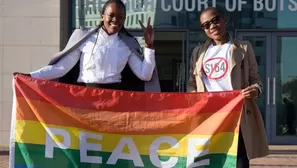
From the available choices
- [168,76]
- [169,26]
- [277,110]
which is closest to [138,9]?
[169,26]

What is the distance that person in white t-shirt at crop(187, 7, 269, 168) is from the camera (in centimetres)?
470

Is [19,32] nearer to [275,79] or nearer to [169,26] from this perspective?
[169,26]

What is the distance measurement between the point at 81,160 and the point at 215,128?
1.04 metres

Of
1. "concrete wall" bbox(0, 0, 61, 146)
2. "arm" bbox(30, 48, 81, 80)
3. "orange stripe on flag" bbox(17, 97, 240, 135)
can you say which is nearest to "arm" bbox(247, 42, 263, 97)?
"orange stripe on flag" bbox(17, 97, 240, 135)

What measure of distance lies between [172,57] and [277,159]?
11.3ft

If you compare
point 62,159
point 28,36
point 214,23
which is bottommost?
point 62,159

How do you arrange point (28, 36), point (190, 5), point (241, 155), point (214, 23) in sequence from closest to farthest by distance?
point (214, 23) < point (241, 155) < point (28, 36) < point (190, 5)

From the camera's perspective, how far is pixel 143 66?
507 cm

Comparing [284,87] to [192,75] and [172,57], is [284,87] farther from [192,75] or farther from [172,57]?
[192,75]

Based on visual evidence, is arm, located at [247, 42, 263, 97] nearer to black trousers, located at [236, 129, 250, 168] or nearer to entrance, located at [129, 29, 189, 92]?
black trousers, located at [236, 129, 250, 168]

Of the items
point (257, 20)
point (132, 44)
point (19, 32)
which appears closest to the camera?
point (132, 44)

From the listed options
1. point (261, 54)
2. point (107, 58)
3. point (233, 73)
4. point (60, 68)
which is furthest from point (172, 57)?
point (233, 73)

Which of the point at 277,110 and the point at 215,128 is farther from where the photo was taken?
the point at 277,110

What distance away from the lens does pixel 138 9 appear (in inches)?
492
